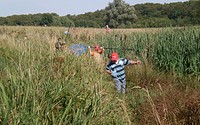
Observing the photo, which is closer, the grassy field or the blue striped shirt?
the grassy field

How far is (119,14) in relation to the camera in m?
72.1

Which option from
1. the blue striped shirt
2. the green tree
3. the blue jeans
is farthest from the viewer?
the green tree

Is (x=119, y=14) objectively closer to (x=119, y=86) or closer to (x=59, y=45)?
(x=119, y=86)

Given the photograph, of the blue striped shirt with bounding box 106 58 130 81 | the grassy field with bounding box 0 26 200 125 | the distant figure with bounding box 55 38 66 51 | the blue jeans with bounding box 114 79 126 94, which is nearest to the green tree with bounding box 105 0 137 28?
the blue striped shirt with bounding box 106 58 130 81

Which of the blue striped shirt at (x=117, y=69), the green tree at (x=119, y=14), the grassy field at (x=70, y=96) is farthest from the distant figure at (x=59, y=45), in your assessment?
the green tree at (x=119, y=14)

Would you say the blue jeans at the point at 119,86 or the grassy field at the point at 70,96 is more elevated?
the grassy field at the point at 70,96

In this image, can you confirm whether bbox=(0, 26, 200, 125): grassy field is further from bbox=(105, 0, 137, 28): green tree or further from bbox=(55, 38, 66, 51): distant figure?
bbox=(105, 0, 137, 28): green tree

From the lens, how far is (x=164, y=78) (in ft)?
33.9

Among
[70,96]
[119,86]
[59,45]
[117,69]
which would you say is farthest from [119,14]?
[70,96]

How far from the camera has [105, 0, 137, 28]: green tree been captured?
70938 mm

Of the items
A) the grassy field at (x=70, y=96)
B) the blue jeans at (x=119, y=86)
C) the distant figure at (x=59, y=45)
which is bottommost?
the blue jeans at (x=119, y=86)

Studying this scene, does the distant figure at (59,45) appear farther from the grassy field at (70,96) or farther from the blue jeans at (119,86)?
the blue jeans at (119,86)

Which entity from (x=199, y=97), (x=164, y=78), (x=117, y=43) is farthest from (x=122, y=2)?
(x=199, y=97)

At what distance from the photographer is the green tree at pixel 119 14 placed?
70.9m
